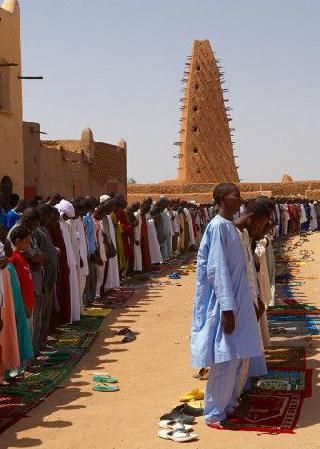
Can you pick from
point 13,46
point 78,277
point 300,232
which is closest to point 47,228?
point 78,277

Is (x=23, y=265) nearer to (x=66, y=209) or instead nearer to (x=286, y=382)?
(x=286, y=382)

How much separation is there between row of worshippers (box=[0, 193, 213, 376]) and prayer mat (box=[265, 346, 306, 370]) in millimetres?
2402

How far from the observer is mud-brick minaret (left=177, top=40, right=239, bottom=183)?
48.3 meters

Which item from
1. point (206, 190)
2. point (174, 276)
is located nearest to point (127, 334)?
point (174, 276)

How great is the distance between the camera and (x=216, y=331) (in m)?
5.62

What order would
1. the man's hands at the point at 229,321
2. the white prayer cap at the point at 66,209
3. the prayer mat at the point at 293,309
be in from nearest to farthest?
the man's hands at the point at 229,321 → the white prayer cap at the point at 66,209 → the prayer mat at the point at 293,309

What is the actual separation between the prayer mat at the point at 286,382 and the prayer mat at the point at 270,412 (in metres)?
0.12

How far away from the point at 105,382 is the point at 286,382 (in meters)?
1.65

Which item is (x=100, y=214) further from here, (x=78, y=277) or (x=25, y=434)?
(x=25, y=434)

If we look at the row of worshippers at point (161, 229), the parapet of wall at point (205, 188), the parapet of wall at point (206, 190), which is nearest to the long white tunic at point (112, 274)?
the row of worshippers at point (161, 229)

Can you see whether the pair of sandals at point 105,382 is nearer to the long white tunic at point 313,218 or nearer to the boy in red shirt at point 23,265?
the boy in red shirt at point 23,265

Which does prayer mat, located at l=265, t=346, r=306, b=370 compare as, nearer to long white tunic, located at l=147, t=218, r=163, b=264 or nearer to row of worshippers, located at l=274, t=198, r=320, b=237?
long white tunic, located at l=147, t=218, r=163, b=264

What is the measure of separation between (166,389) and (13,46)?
47.1ft

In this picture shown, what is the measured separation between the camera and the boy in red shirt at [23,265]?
7.05 metres
